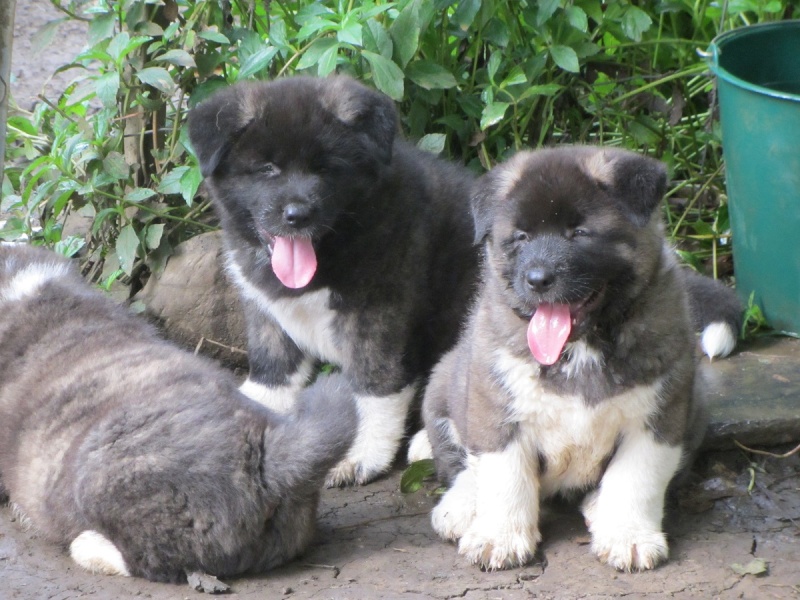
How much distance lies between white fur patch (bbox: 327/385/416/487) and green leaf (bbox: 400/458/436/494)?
211 mm

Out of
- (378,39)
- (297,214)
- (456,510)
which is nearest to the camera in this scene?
(456,510)

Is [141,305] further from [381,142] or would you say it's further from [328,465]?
[328,465]

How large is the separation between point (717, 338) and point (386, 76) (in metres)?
1.82

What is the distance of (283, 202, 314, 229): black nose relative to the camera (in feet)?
14.0

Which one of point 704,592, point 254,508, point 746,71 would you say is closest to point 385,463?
point 254,508

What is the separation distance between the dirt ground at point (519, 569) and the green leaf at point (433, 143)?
1.66 metres

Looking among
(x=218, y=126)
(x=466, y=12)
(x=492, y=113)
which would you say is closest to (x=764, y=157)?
(x=492, y=113)

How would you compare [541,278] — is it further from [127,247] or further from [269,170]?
[127,247]

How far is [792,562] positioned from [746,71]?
2579mm

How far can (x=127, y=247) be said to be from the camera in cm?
548

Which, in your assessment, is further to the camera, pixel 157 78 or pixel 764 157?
pixel 157 78

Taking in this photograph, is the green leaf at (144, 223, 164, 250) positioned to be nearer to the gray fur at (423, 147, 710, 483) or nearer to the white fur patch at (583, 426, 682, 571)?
the gray fur at (423, 147, 710, 483)

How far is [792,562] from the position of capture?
383 cm

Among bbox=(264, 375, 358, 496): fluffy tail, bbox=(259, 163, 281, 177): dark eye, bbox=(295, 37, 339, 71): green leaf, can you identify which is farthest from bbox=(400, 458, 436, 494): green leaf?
bbox=(295, 37, 339, 71): green leaf
